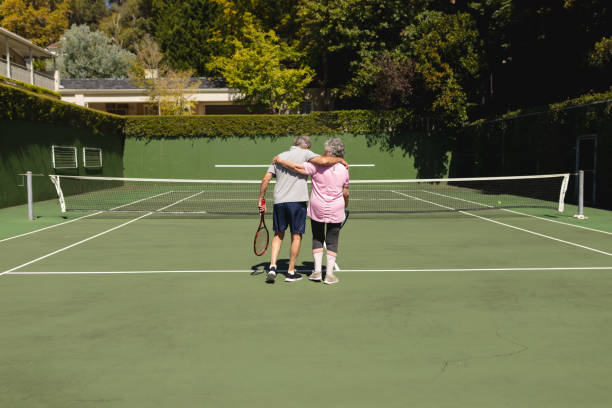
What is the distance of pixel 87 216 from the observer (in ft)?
49.6

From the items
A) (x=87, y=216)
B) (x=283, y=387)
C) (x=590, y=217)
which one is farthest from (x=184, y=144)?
(x=283, y=387)

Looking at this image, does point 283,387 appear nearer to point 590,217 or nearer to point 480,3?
point 590,217

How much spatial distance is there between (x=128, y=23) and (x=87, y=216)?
61837 mm

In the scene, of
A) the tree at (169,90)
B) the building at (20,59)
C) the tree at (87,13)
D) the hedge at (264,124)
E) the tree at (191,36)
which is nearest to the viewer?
the building at (20,59)

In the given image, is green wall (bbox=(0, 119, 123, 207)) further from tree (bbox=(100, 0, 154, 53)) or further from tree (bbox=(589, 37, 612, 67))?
tree (bbox=(100, 0, 154, 53))

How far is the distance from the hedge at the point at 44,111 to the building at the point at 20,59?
632 centimetres

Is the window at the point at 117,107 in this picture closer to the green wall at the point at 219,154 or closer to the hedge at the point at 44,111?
the green wall at the point at 219,154

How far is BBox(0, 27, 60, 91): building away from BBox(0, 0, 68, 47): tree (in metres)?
17.5

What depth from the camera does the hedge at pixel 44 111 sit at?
1724 cm

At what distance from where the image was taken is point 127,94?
139 ft

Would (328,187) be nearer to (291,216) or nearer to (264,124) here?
(291,216)

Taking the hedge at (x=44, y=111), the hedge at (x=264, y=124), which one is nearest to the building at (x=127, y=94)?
the hedge at (x=264, y=124)

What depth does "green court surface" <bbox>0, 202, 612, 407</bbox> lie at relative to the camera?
374 centimetres

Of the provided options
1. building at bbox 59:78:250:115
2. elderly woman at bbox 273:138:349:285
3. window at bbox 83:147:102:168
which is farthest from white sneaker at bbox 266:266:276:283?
building at bbox 59:78:250:115
